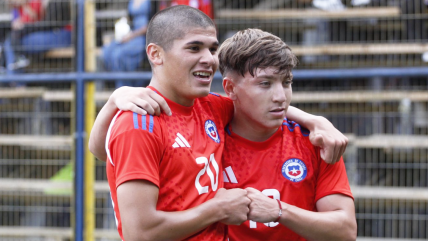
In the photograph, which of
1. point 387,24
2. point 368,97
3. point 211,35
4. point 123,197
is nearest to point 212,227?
point 123,197

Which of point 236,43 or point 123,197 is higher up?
point 236,43

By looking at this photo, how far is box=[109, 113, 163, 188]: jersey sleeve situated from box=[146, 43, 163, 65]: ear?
0.35m

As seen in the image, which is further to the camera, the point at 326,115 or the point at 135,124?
the point at 326,115

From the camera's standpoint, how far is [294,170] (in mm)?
2416

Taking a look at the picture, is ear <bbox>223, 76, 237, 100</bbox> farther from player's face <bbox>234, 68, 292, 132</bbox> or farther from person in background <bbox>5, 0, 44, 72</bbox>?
person in background <bbox>5, 0, 44, 72</bbox>

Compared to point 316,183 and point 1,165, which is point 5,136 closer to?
point 1,165

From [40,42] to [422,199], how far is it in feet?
12.9

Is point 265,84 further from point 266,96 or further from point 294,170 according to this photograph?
point 294,170

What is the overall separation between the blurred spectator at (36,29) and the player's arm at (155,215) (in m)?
3.31

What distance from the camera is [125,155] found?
1945 millimetres

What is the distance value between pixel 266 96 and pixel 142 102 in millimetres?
633

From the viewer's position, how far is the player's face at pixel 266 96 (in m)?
2.35

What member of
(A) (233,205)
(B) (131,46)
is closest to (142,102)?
(A) (233,205)

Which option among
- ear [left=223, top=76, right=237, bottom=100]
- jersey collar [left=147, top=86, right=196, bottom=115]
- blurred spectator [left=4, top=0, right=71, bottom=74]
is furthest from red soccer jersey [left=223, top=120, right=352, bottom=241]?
blurred spectator [left=4, top=0, right=71, bottom=74]
